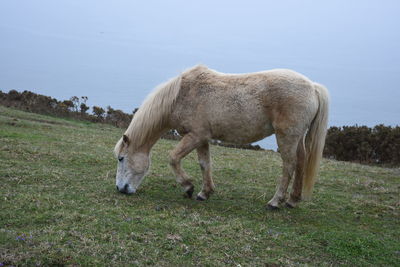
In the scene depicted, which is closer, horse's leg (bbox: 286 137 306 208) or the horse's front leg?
horse's leg (bbox: 286 137 306 208)

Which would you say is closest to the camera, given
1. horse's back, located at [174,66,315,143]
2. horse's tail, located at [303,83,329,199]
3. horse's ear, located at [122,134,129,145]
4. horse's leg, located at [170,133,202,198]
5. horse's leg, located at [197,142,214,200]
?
horse's back, located at [174,66,315,143]

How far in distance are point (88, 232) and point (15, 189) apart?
2.14m

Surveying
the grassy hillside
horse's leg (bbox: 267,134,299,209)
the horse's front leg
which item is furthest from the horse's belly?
the grassy hillside

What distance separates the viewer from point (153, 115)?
665 centimetres

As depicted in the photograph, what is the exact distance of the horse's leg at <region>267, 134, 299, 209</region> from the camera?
609cm

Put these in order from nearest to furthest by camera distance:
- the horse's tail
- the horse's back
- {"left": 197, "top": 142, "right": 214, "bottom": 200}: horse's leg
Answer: the horse's back < the horse's tail < {"left": 197, "top": 142, "right": 214, "bottom": 200}: horse's leg

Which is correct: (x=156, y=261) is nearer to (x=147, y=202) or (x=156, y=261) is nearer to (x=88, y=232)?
(x=88, y=232)

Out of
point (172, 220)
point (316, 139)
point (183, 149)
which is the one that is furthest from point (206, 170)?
point (316, 139)

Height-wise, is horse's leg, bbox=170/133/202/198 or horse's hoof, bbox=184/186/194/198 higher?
horse's leg, bbox=170/133/202/198

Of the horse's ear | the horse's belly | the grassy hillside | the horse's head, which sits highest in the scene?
the horse's belly

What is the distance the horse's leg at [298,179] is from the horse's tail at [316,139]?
0.33 ft

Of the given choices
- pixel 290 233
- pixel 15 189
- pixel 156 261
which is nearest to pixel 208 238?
pixel 156 261

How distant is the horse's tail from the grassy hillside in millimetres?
538

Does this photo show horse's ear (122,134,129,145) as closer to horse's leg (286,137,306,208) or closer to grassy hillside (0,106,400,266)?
grassy hillside (0,106,400,266)
